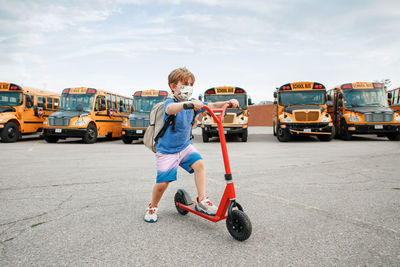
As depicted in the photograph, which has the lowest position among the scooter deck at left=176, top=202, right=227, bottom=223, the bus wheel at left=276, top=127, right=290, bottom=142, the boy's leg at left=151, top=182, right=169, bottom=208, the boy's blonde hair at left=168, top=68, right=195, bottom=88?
the scooter deck at left=176, top=202, right=227, bottom=223

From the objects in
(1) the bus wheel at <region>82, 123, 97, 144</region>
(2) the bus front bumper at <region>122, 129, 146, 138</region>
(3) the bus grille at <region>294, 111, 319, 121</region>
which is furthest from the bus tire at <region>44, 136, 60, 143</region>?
(3) the bus grille at <region>294, 111, 319, 121</region>

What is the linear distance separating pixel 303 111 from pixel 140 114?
7228 mm

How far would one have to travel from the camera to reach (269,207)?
3389mm

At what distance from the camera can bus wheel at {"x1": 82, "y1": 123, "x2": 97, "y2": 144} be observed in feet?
43.6

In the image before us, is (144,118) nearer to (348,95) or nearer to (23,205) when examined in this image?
(348,95)

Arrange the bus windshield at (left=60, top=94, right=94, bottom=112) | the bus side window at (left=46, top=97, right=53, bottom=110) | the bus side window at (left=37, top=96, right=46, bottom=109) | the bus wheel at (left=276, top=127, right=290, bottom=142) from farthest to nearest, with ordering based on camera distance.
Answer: the bus side window at (left=46, top=97, right=53, bottom=110) < the bus side window at (left=37, top=96, right=46, bottom=109) < the bus windshield at (left=60, top=94, right=94, bottom=112) < the bus wheel at (left=276, top=127, right=290, bottom=142)

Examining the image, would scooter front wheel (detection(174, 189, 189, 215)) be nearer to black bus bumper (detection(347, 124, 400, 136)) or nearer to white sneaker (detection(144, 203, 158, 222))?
white sneaker (detection(144, 203, 158, 222))

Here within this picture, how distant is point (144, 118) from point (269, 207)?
35.6 ft

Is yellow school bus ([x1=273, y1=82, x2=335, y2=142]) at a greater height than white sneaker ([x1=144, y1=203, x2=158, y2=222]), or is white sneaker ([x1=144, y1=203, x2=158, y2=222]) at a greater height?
yellow school bus ([x1=273, y1=82, x2=335, y2=142])

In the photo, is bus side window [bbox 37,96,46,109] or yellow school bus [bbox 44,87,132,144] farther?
bus side window [bbox 37,96,46,109]

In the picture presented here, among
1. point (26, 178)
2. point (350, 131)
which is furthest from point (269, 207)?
point (350, 131)

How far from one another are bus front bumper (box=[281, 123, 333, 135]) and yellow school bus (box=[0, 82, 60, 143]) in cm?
1179

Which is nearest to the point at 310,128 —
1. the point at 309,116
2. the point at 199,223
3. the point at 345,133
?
the point at 309,116

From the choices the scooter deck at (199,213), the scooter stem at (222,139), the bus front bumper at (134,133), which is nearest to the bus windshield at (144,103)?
the bus front bumper at (134,133)
